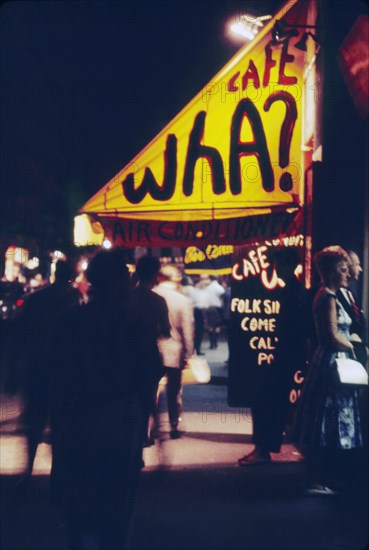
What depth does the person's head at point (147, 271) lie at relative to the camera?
8375 mm

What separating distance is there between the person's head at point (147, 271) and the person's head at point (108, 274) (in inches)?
150

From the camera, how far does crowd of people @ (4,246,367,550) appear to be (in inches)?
169

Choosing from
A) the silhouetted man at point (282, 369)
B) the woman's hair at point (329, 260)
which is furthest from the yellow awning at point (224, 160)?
the woman's hair at point (329, 260)

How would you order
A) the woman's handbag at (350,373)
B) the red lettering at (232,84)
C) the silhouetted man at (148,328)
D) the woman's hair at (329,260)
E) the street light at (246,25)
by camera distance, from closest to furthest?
the silhouetted man at (148,328) < the woman's handbag at (350,373) < the woman's hair at (329,260) < the red lettering at (232,84) < the street light at (246,25)

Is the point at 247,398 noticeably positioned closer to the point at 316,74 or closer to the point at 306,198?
the point at 306,198

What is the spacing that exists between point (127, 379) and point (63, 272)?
3787 millimetres

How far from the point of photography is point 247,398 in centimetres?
960

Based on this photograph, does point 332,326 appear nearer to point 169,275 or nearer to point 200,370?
point 200,370

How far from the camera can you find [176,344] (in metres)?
9.48

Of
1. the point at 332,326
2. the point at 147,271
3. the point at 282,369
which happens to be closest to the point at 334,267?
the point at 332,326

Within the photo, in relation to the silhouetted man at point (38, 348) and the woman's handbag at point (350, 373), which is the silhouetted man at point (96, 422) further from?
the woman's handbag at point (350, 373)

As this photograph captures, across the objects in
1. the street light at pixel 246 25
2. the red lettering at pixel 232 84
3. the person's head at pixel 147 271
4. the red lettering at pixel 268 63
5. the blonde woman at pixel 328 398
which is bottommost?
the blonde woman at pixel 328 398

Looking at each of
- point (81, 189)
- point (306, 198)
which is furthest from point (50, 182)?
point (306, 198)

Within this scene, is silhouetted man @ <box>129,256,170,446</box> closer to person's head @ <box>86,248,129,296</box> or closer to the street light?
person's head @ <box>86,248,129,296</box>
